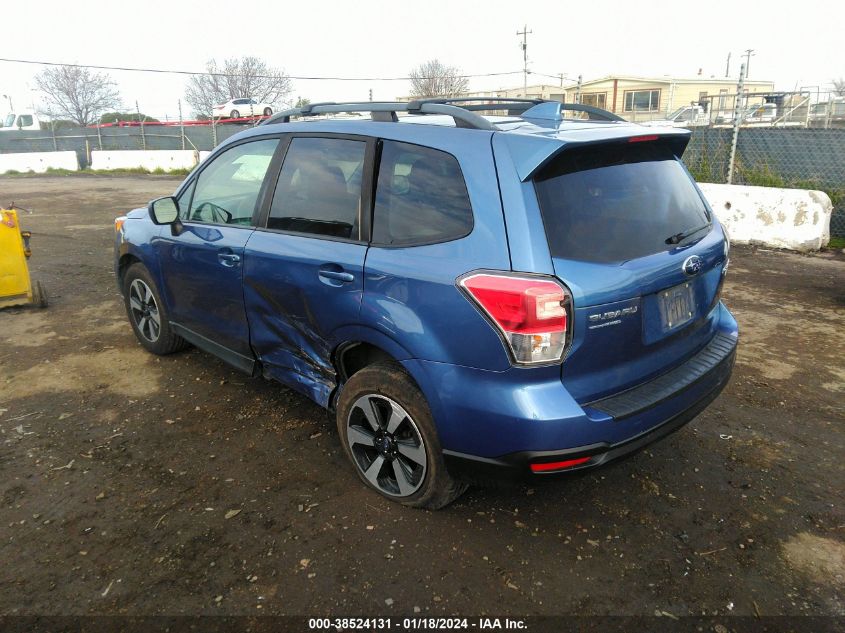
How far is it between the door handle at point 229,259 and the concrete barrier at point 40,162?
28.2 metres

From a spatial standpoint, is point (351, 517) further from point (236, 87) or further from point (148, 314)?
point (236, 87)

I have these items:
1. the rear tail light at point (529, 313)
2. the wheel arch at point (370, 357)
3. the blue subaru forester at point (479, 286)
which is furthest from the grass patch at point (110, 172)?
the rear tail light at point (529, 313)

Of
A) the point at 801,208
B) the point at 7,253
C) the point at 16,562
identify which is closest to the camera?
the point at 16,562

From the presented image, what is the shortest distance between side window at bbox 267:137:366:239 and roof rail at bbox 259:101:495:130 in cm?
20

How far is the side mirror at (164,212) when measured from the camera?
3955 mm

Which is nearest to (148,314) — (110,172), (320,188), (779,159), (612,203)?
(320,188)

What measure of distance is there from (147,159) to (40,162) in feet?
21.4

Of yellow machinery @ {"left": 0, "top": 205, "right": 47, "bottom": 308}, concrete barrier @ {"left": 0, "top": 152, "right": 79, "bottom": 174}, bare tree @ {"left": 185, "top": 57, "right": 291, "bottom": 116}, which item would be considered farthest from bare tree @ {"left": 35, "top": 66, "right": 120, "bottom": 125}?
yellow machinery @ {"left": 0, "top": 205, "right": 47, "bottom": 308}

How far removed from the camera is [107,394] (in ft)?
13.9

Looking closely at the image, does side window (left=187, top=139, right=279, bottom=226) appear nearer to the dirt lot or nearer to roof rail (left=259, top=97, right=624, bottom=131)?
roof rail (left=259, top=97, right=624, bottom=131)

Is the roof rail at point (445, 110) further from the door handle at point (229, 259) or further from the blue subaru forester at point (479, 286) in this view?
the door handle at point (229, 259)

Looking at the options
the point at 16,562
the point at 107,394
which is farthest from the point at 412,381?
the point at 107,394

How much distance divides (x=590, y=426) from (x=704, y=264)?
40.6 inches

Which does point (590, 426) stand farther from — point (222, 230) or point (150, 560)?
point (222, 230)
